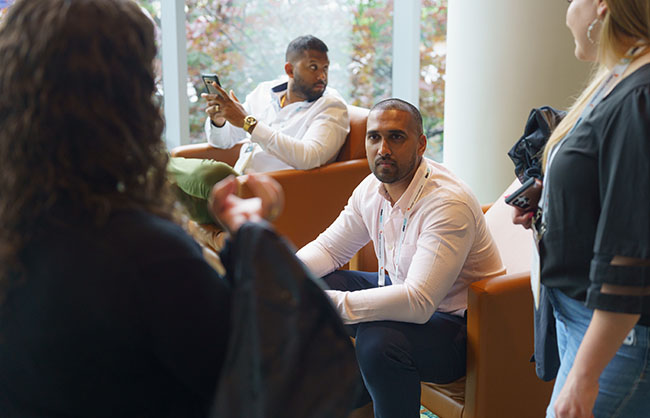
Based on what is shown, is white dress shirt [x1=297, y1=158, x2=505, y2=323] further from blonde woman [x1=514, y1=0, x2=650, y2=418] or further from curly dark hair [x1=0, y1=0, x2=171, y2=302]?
curly dark hair [x1=0, y1=0, x2=171, y2=302]

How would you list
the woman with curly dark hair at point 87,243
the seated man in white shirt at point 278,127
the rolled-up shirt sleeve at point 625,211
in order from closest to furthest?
the woman with curly dark hair at point 87,243
the rolled-up shirt sleeve at point 625,211
the seated man in white shirt at point 278,127

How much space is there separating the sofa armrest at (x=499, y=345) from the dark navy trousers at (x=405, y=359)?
7cm

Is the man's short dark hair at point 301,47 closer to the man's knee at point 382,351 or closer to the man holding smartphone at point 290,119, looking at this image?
the man holding smartphone at point 290,119

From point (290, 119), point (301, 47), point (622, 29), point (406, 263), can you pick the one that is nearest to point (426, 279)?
point (406, 263)

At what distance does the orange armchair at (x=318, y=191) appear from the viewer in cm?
336

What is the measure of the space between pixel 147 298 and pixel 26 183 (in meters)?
0.21

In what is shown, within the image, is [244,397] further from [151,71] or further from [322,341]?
[151,71]

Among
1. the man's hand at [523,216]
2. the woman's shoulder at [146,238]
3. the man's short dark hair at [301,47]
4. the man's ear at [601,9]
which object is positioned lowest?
the man's hand at [523,216]

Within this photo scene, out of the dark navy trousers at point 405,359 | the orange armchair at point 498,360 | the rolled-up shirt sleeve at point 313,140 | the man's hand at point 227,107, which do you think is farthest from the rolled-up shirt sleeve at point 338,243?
the man's hand at point 227,107

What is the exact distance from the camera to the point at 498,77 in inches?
154

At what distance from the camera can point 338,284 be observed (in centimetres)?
254

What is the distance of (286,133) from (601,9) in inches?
104

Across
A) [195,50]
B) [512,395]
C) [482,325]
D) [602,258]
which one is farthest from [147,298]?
[195,50]

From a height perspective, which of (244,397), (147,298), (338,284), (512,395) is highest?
(147,298)
